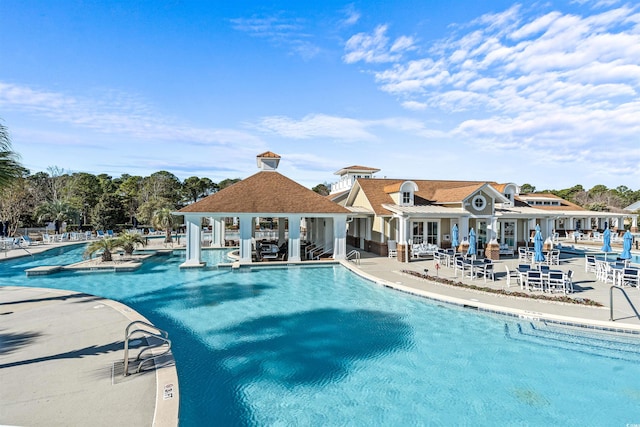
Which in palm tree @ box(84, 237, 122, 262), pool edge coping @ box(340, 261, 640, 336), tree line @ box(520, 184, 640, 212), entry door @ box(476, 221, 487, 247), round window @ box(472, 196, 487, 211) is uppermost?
tree line @ box(520, 184, 640, 212)

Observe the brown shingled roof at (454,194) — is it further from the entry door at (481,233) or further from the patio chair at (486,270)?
the patio chair at (486,270)

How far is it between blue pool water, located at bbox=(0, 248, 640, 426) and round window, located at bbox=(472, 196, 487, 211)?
A: 13167 mm

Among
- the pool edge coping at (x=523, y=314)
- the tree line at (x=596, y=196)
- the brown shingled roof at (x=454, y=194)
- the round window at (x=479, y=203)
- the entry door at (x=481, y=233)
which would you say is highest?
the tree line at (x=596, y=196)

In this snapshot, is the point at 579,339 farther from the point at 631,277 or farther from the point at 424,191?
the point at 424,191

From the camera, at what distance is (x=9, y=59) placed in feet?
47.2

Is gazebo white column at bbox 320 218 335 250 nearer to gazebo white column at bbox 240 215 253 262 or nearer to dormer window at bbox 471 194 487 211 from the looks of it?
gazebo white column at bbox 240 215 253 262

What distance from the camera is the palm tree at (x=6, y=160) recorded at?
34.2 ft

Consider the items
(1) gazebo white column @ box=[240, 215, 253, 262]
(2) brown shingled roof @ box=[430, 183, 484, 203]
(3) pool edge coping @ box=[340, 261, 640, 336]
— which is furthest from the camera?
(2) brown shingled roof @ box=[430, 183, 484, 203]

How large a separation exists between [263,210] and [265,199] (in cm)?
113

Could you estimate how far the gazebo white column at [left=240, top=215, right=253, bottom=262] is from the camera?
21219 mm

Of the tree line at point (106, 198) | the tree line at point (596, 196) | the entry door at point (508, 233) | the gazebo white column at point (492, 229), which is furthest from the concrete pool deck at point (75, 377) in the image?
the tree line at point (596, 196)

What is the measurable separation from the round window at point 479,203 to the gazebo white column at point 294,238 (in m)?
12.8

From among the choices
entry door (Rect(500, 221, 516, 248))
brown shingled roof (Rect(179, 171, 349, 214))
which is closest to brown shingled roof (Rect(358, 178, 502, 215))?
entry door (Rect(500, 221, 516, 248))

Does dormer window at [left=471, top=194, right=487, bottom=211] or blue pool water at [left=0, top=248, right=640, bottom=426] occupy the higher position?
dormer window at [left=471, top=194, right=487, bottom=211]
